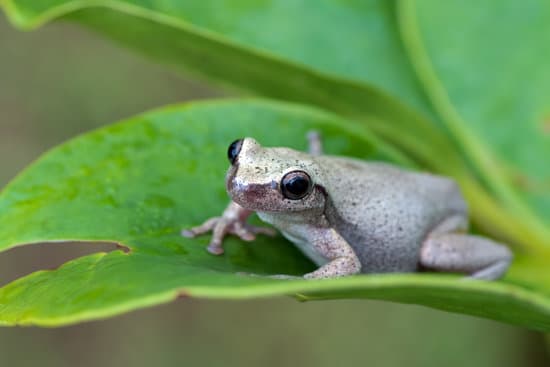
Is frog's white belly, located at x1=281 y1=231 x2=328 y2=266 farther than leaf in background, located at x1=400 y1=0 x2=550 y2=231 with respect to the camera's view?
No

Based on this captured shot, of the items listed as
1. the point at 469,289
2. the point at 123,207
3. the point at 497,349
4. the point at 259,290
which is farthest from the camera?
the point at 497,349

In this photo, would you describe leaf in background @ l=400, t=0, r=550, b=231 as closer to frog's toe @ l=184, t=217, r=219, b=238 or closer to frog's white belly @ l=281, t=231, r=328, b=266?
frog's white belly @ l=281, t=231, r=328, b=266

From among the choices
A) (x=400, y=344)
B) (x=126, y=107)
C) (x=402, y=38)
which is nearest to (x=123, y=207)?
(x=402, y=38)

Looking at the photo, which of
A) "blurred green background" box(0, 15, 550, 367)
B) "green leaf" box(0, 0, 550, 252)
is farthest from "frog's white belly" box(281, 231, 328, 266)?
"blurred green background" box(0, 15, 550, 367)

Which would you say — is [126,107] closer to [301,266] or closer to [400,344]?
[400,344]

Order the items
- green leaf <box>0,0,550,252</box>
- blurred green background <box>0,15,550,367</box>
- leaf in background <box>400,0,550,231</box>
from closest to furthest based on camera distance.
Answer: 1. green leaf <box>0,0,550,252</box>
2. leaf in background <box>400,0,550,231</box>
3. blurred green background <box>0,15,550,367</box>

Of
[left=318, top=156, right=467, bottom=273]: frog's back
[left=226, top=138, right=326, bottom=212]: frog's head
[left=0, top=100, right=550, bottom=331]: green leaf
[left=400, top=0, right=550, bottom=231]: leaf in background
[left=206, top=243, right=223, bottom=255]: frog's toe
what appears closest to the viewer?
[left=0, top=100, right=550, bottom=331]: green leaf

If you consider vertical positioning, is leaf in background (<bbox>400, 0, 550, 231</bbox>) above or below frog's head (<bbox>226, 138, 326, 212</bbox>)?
above
